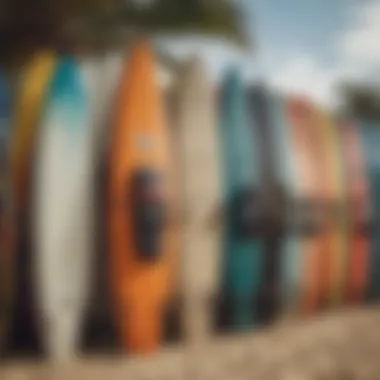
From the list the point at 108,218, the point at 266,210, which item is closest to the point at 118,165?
the point at 108,218

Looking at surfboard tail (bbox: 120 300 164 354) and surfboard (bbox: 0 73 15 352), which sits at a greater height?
surfboard (bbox: 0 73 15 352)

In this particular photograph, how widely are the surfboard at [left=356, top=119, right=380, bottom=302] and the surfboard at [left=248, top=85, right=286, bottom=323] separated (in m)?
0.10

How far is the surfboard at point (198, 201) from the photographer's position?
76cm

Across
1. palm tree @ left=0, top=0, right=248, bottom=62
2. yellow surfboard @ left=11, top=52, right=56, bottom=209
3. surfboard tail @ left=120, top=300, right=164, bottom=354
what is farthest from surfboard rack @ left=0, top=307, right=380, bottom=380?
palm tree @ left=0, top=0, right=248, bottom=62

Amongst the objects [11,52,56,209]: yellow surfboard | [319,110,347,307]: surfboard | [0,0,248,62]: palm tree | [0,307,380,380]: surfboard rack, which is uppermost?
[0,0,248,62]: palm tree

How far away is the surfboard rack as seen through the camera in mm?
735

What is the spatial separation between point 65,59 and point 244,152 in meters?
0.20

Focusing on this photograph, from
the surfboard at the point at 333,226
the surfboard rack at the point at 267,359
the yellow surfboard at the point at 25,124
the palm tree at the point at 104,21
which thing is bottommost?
the surfboard rack at the point at 267,359

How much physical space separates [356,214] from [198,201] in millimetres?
168

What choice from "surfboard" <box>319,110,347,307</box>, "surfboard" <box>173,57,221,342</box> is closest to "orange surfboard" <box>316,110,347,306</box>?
"surfboard" <box>319,110,347,307</box>

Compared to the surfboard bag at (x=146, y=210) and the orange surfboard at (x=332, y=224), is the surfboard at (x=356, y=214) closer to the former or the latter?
the orange surfboard at (x=332, y=224)

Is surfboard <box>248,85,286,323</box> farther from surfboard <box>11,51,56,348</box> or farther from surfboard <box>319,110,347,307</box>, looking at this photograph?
surfboard <box>11,51,56,348</box>

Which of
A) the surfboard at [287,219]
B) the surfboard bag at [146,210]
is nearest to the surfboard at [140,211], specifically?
the surfboard bag at [146,210]

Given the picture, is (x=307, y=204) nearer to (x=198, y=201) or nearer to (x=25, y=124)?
(x=198, y=201)
